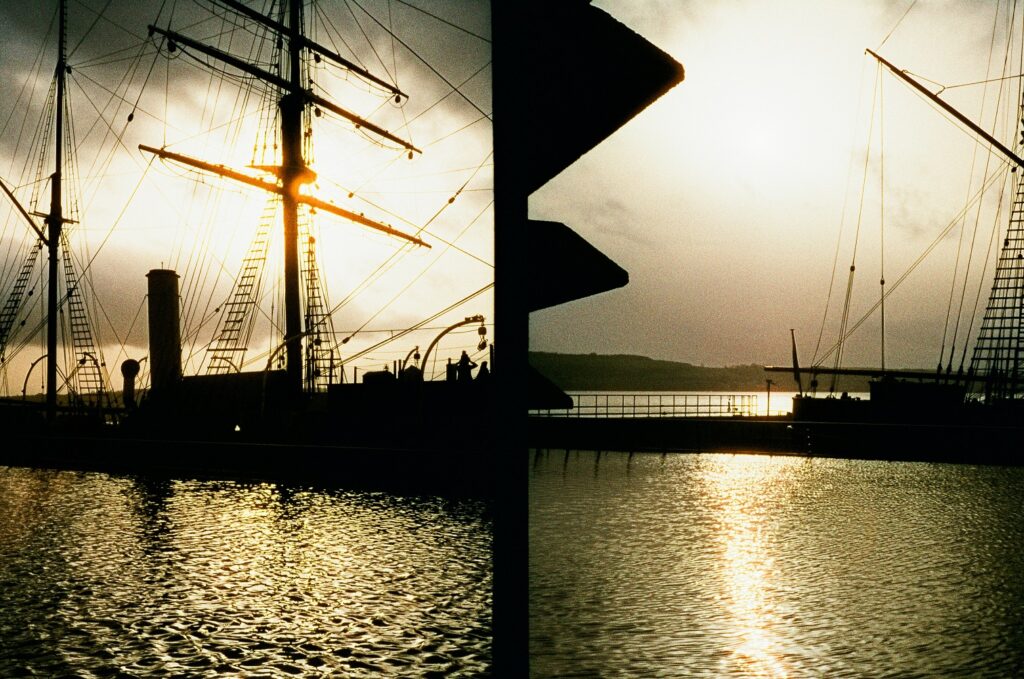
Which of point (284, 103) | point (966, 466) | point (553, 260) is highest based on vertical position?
point (284, 103)

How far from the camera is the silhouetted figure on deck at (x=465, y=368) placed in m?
23.5

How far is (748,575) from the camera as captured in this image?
10.0 metres

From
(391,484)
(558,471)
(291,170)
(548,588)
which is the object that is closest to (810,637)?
(548,588)

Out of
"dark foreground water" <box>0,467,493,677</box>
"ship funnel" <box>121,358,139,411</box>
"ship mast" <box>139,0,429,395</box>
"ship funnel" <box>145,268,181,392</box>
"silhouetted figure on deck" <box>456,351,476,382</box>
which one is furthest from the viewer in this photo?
"ship funnel" <box>121,358,139,411</box>

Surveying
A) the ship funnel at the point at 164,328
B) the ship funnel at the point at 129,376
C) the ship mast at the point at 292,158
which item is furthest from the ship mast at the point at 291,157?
the ship funnel at the point at 129,376

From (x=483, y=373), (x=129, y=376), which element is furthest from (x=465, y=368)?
(x=129, y=376)

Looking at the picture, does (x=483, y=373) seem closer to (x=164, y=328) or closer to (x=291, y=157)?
(x=291, y=157)

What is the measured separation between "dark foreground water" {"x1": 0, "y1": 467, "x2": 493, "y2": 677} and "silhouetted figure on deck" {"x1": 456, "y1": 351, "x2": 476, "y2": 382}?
7224 millimetres

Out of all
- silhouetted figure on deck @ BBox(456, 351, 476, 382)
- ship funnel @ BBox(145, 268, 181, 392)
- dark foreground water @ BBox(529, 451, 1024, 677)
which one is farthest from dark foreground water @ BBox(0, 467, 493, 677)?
ship funnel @ BBox(145, 268, 181, 392)

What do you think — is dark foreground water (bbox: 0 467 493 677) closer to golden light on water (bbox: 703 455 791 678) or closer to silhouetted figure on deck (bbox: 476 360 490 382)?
golden light on water (bbox: 703 455 791 678)

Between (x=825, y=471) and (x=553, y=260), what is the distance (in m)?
24.8

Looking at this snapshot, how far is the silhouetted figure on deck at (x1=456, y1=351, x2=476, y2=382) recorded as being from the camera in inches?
927

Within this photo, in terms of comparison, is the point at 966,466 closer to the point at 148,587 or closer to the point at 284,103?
the point at 148,587

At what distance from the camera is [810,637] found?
7.31 m
